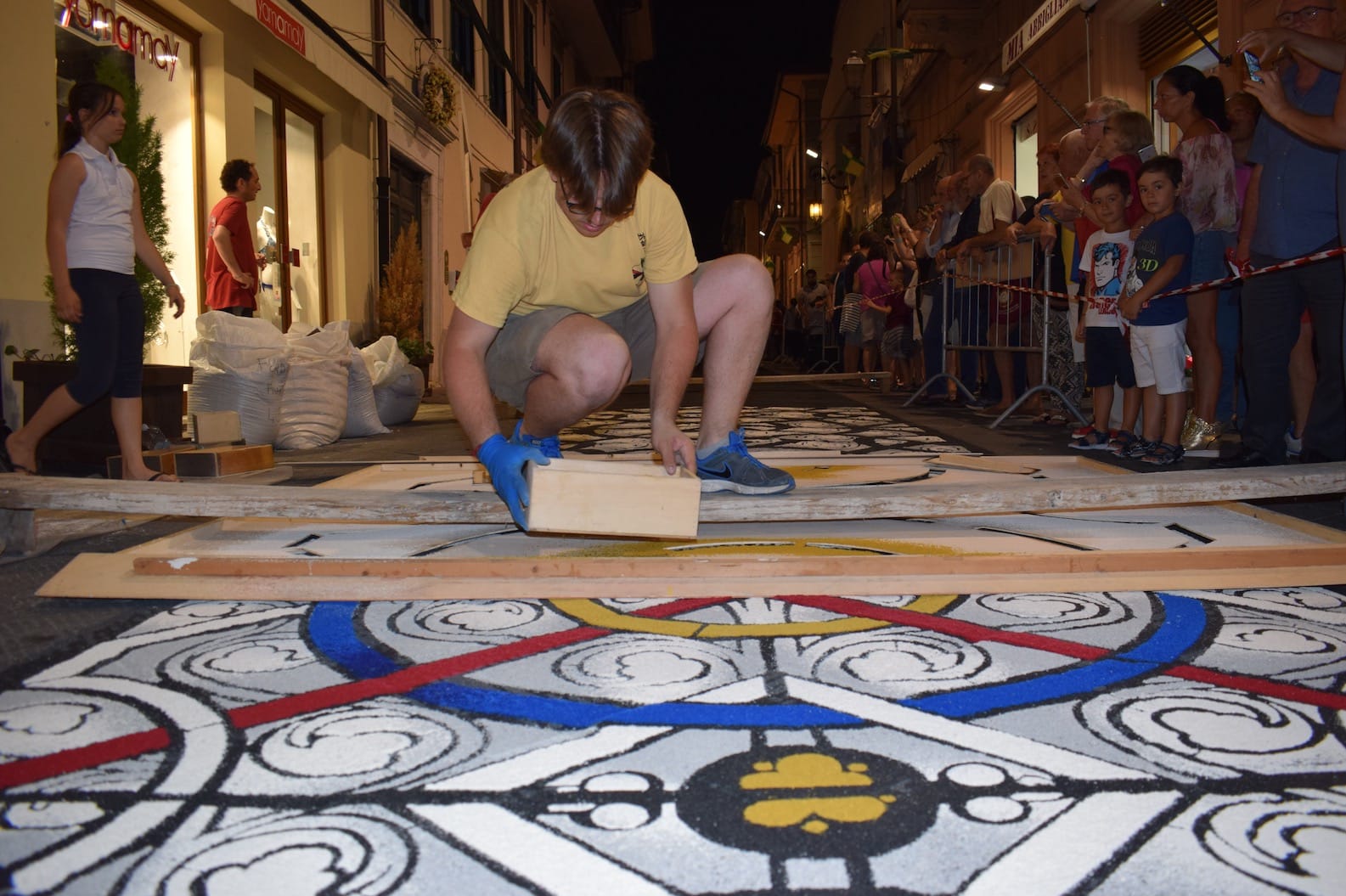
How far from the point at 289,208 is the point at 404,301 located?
1.45m

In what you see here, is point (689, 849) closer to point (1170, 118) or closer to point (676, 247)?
point (676, 247)

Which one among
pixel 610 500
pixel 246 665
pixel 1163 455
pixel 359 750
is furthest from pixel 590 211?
pixel 1163 455

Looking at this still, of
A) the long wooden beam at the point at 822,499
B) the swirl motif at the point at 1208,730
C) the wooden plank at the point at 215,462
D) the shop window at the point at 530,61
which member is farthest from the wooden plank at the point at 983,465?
the shop window at the point at 530,61

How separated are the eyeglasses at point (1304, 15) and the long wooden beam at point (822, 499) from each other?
2.07 meters

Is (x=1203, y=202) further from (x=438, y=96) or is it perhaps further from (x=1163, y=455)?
(x=438, y=96)

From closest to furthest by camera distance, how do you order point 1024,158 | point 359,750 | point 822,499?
point 359,750 → point 822,499 → point 1024,158

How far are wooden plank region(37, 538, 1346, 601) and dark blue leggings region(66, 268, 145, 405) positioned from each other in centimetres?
176

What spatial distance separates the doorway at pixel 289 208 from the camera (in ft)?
27.0

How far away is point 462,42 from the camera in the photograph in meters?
13.5

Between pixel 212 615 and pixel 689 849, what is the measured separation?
130 centimetres

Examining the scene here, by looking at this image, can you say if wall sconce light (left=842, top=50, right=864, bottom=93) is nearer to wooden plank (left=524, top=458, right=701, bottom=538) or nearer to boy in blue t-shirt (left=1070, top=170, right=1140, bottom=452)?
boy in blue t-shirt (left=1070, top=170, right=1140, bottom=452)

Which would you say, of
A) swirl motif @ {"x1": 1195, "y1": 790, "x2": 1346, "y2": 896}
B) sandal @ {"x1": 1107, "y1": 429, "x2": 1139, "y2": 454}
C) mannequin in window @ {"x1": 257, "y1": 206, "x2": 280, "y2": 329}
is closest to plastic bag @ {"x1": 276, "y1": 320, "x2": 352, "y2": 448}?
mannequin in window @ {"x1": 257, "y1": 206, "x2": 280, "y2": 329}

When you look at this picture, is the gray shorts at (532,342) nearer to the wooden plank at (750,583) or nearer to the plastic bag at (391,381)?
the wooden plank at (750,583)

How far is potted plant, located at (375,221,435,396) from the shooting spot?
9.77 meters
